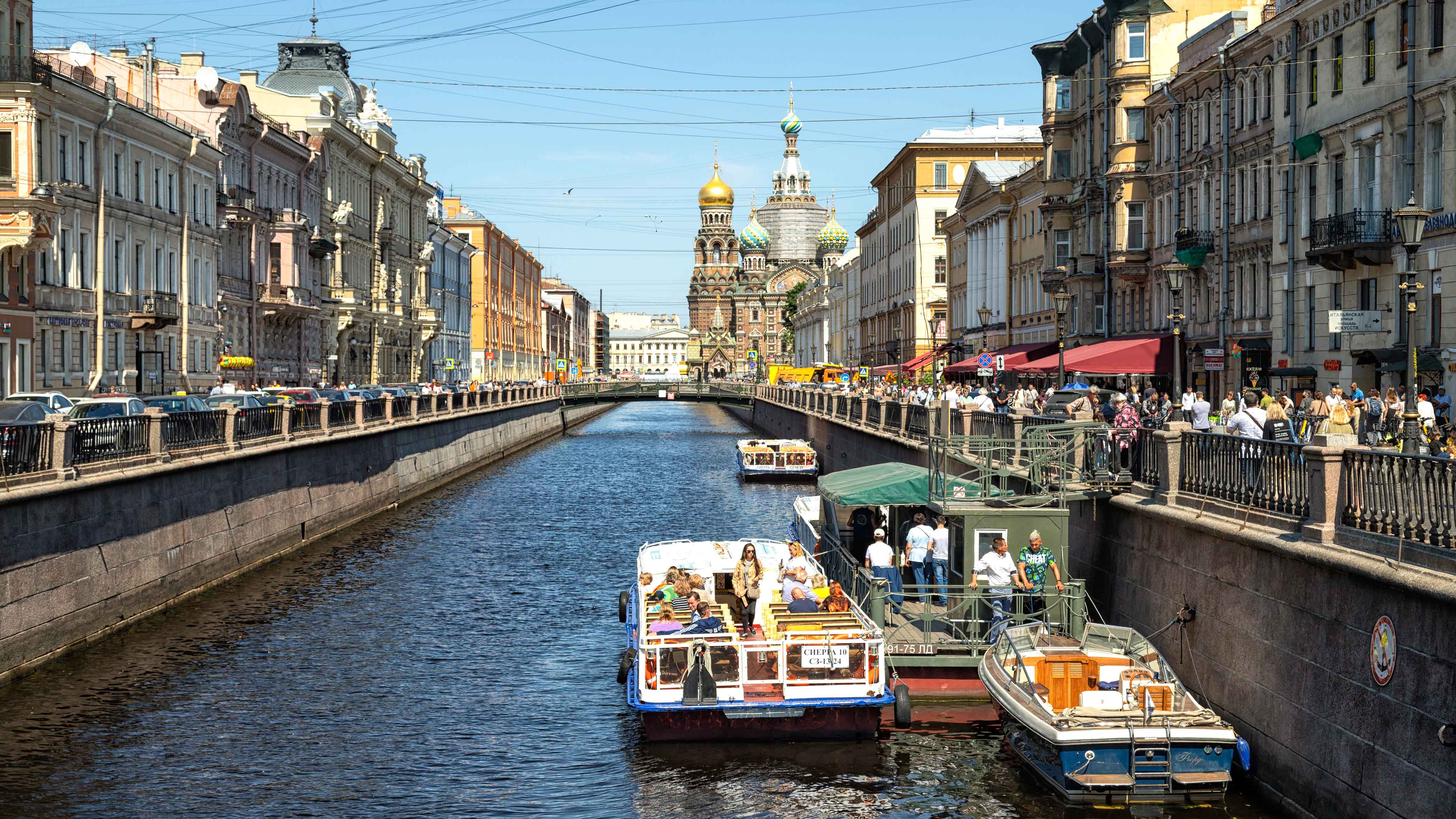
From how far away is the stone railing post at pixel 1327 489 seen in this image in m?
15.9

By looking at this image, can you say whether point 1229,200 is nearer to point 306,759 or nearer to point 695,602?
point 695,602

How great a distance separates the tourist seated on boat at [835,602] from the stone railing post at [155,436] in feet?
46.1

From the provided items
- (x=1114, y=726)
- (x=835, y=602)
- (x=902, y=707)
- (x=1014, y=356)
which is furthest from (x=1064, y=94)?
(x=1114, y=726)

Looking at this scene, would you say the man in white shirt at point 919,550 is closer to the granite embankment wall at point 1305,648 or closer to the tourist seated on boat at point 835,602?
the tourist seated on boat at point 835,602

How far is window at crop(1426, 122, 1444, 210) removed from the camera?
105 feet

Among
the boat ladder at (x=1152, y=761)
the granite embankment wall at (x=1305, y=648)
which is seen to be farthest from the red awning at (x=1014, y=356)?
the boat ladder at (x=1152, y=761)

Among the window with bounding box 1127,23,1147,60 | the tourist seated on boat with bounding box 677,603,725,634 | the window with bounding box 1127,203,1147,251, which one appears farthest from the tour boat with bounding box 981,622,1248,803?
the window with bounding box 1127,23,1147,60

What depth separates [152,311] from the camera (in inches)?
2034

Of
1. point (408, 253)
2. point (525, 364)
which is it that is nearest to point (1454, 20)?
point (408, 253)

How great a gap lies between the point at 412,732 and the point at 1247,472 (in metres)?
11.4

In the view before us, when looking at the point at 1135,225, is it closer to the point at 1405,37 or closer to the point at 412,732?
the point at 1405,37

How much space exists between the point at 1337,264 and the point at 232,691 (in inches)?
1062

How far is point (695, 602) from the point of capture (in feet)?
73.2

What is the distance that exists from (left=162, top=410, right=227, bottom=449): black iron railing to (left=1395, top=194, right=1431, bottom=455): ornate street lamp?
72.1 feet
